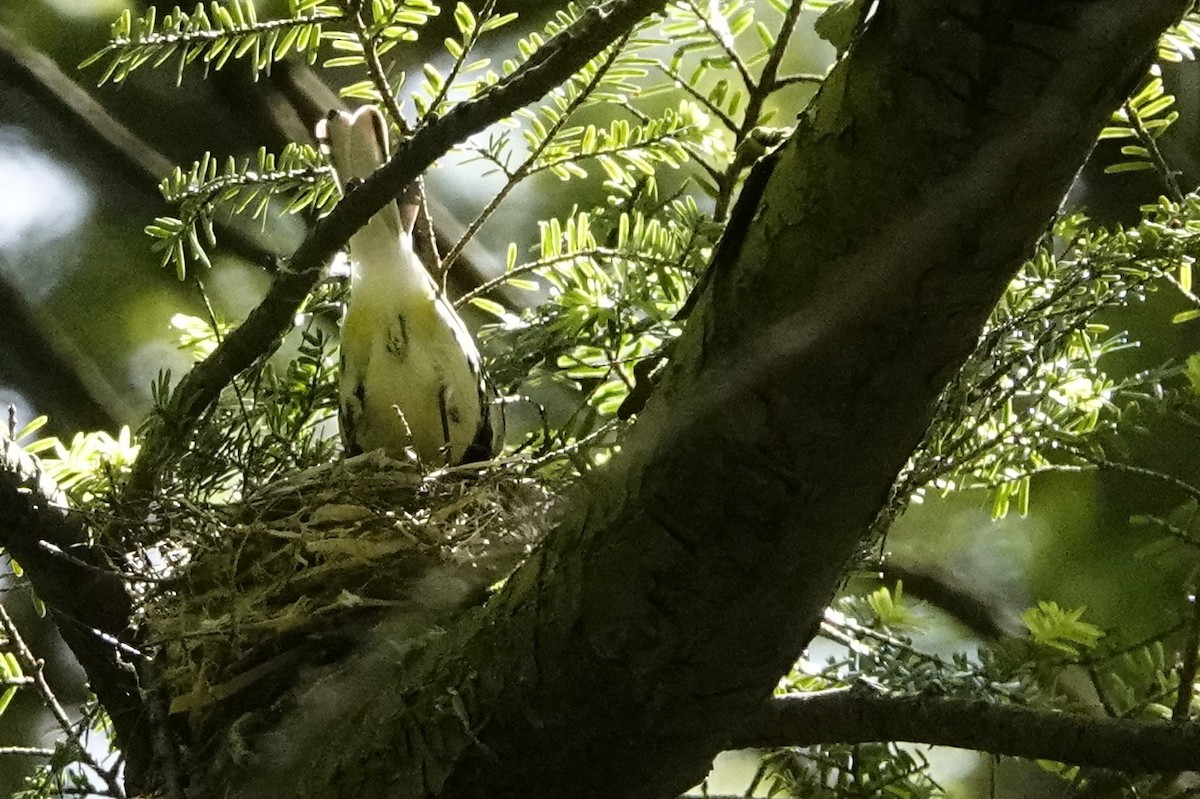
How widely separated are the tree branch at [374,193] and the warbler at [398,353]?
22cm

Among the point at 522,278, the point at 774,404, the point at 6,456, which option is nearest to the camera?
the point at 774,404

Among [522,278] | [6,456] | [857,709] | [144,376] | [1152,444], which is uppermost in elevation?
[144,376]

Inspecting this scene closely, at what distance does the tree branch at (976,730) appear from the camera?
1.81 feet

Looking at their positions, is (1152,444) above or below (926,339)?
above

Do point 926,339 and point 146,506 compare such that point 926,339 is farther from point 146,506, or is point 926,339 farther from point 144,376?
point 144,376

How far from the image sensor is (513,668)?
559 millimetres

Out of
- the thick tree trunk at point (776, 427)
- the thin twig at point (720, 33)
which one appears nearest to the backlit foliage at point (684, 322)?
the thin twig at point (720, 33)

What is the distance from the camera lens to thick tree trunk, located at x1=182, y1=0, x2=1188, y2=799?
1.15 feet

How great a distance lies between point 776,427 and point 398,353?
2.20 feet

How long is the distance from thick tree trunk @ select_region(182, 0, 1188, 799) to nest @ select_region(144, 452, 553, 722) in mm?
168

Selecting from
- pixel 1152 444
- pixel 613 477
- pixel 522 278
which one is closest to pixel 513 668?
pixel 613 477

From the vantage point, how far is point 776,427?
17.1 inches

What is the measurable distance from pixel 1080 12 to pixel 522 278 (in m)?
0.82

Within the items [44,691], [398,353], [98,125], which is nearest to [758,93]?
[398,353]
